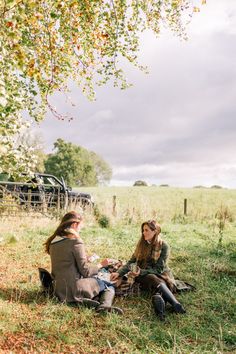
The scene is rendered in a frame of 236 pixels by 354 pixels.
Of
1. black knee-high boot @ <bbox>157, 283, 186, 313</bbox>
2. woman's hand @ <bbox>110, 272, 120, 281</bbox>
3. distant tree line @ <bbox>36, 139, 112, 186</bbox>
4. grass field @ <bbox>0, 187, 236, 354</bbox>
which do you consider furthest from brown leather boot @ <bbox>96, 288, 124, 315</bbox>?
distant tree line @ <bbox>36, 139, 112, 186</bbox>

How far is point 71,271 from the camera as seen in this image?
5.74m

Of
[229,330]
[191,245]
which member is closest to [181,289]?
[229,330]

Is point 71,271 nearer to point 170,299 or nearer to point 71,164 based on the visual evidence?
point 170,299

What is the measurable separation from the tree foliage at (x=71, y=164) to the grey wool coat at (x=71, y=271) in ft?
179

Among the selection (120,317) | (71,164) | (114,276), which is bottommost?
(120,317)

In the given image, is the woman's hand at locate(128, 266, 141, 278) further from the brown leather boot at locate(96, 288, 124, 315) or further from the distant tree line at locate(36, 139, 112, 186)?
the distant tree line at locate(36, 139, 112, 186)

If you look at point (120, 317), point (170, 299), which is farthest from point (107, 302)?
point (170, 299)

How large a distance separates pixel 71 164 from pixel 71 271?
55778mm

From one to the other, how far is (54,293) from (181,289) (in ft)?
6.73

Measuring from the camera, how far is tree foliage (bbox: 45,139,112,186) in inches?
2391

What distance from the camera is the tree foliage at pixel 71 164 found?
60.7m

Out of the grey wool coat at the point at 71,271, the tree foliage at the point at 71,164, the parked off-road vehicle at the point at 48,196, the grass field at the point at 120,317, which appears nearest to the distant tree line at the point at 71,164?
the tree foliage at the point at 71,164

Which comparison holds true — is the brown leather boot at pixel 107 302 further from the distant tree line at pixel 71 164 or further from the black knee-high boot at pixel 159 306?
the distant tree line at pixel 71 164

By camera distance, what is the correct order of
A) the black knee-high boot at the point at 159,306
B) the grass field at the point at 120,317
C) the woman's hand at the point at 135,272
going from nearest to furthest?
the grass field at the point at 120,317, the black knee-high boot at the point at 159,306, the woman's hand at the point at 135,272
